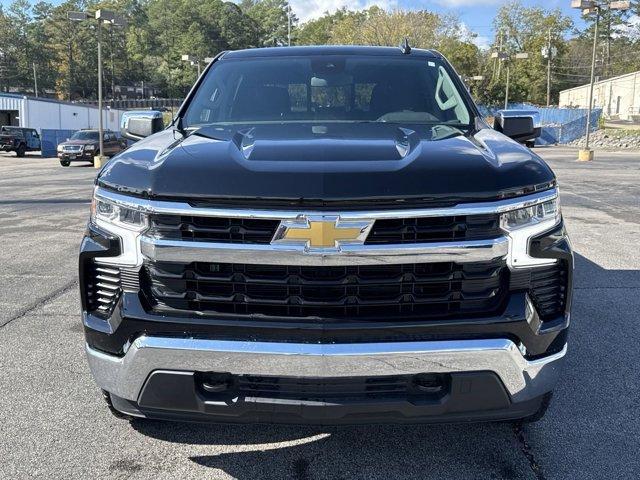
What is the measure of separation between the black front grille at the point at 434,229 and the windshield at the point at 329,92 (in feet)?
4.30

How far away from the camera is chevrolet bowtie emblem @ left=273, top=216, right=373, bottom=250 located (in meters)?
2.14

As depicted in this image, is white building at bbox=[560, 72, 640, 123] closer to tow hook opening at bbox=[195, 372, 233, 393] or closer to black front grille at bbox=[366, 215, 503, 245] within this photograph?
black front grille at bbox=[366, 215, 503, 245]

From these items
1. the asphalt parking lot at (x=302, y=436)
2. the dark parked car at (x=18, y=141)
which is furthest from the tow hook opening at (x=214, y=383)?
the dark parked car at (x=18, y=141)

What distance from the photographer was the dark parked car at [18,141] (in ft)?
108

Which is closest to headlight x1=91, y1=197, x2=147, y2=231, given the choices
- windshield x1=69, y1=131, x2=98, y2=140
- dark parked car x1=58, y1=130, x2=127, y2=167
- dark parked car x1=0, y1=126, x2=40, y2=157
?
dark parked car x1=58, y1=130, x2=127, y2=167

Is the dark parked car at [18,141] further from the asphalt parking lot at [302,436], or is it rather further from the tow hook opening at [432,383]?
the tow hook opening at [432,383]

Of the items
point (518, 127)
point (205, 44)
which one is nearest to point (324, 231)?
point (518, 127)

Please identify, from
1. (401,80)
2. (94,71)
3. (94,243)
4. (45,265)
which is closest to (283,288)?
(94,243)

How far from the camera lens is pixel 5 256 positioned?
6855 mm

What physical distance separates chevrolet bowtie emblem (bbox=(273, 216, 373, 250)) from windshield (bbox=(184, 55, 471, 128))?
1.38 m

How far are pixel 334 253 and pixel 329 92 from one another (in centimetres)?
178

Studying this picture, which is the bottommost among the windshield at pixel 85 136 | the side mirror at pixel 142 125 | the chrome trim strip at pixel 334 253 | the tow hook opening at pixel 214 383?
the windshield at pixel 85 136

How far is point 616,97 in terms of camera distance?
79.4 meters

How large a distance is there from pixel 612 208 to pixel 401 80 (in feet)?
26.7
